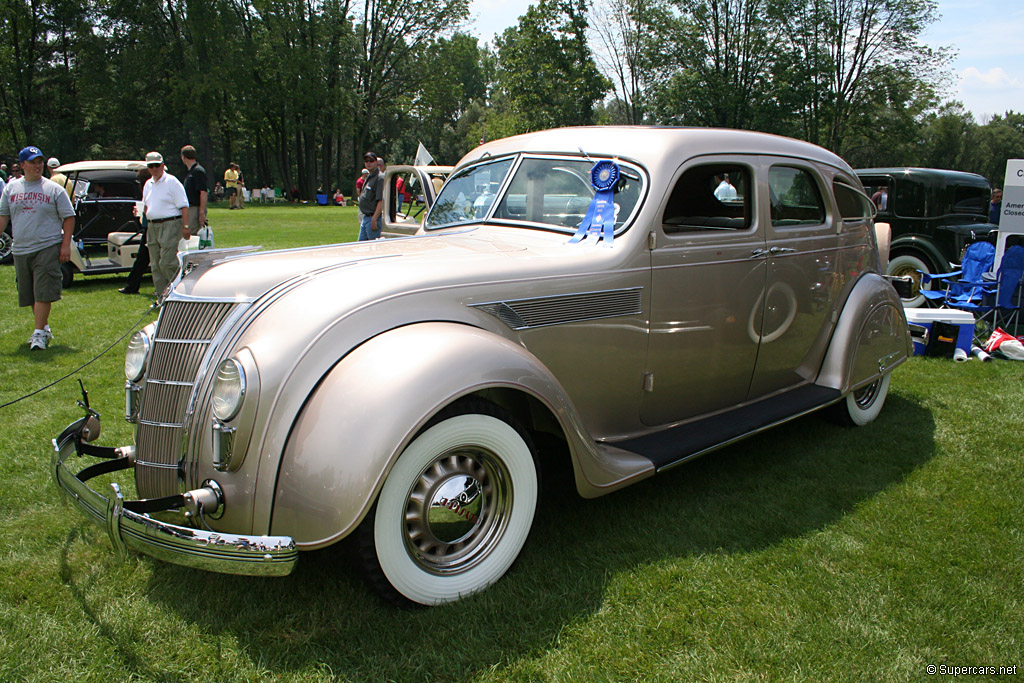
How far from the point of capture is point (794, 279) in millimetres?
4137

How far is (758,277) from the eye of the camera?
3881mm

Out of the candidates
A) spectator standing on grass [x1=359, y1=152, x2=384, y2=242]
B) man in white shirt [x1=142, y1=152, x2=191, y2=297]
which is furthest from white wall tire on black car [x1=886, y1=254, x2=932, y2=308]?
man in white shirt [x1=142, y1=152, x2=191, y2=297]

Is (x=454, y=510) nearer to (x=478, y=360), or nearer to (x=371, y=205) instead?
(x=478, y=360)

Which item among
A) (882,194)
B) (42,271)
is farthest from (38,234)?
(882,194)

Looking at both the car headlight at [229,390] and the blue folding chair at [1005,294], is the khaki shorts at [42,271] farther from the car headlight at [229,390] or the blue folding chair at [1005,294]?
the blue folding chair at [1005,294]

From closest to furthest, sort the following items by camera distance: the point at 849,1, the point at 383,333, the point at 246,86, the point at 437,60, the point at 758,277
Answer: the point at 383,333, the point at 758,277, the point at 849,1, the point at 246,86, the point at 437,60

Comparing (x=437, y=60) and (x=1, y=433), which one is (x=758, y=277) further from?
(x=437, y=60)

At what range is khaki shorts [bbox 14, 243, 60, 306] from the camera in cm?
660

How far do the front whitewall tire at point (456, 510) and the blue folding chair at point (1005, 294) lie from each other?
6.81 meters

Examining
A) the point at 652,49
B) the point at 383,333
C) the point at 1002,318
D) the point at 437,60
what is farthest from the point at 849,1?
the point at 383,333

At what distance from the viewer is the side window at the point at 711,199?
396 cm

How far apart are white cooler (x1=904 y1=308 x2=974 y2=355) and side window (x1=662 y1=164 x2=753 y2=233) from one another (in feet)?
11.1

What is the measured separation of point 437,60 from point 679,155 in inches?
1775

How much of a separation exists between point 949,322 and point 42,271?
879cm
